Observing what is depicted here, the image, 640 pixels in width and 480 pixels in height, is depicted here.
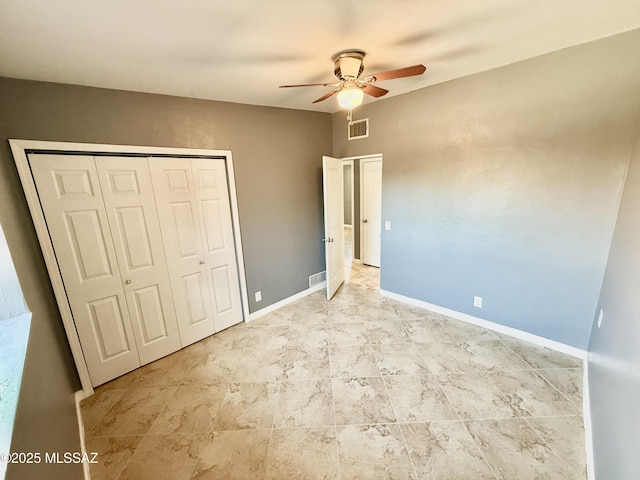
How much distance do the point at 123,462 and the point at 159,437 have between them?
0.20 meters

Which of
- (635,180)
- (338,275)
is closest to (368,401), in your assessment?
(338,275)

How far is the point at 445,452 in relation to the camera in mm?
1513

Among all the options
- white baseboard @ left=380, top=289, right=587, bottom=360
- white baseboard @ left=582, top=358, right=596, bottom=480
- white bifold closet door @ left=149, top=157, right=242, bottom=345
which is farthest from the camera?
white bifold closet door @ left=149, top=157, right=242, bottom=345

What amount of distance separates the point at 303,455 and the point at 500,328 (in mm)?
2346

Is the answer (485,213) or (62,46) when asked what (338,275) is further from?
(62,46)

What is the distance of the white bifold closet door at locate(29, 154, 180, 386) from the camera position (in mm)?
1876

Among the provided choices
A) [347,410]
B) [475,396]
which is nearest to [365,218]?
[475,396]

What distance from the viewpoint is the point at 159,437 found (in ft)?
5.51

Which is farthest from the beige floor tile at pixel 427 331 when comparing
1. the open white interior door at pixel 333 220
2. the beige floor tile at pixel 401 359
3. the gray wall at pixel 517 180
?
the open white interior door at pixel 333 220

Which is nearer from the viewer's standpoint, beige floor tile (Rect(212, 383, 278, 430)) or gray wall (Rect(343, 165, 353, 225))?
beige floor tile (Rect(212, 383, 278, 430))

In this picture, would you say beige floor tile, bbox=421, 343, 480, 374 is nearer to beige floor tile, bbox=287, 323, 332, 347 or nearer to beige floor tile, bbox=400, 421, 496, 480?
beige floor tile, bbox=400, 421, 496, 480

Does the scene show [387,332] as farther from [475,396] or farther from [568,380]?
[568,380]

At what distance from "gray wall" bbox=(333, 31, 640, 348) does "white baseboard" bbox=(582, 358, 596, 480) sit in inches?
17.4

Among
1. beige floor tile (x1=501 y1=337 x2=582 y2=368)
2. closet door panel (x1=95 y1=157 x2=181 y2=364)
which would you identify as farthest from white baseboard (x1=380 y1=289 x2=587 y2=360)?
closet door panel (x1=95 y1=157 x2=181 y2=364)
